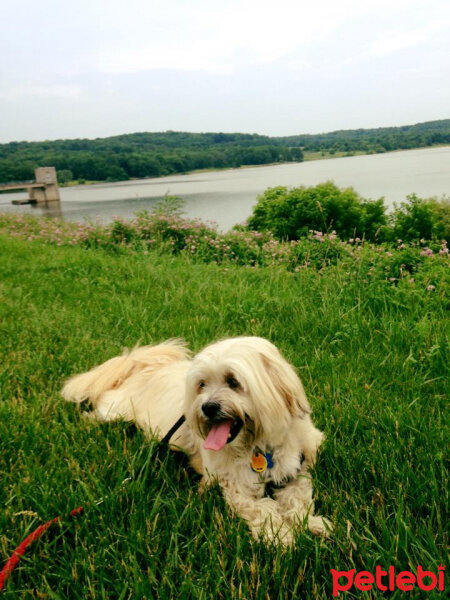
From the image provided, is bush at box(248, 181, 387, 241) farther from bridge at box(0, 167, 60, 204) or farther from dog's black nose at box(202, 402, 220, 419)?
bridge at box(0, 167, 60, 204)

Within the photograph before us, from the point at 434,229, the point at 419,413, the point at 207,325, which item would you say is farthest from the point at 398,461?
the point at 434,229

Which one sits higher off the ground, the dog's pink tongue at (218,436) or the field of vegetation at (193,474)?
the dog's pink tongue at (218,436)

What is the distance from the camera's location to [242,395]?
2.05 m

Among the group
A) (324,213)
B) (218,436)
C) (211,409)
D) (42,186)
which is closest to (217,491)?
(218,436)

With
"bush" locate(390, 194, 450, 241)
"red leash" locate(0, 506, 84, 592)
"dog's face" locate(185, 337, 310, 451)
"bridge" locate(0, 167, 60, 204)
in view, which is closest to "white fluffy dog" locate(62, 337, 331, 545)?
"dog's face" locate(185, 337, 310, 451)

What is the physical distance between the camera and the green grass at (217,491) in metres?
1.68

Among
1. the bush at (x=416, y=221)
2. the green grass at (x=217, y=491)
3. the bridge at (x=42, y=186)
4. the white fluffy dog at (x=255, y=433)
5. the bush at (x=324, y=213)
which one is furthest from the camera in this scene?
the bridge at (x=42, y=186)

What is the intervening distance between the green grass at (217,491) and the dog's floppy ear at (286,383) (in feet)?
1.20

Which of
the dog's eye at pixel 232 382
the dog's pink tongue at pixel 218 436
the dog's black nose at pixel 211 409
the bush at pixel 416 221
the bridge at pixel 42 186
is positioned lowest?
the bush at pixel 416 221

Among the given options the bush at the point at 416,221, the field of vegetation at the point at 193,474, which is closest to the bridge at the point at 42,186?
the bush at the point at 416,221

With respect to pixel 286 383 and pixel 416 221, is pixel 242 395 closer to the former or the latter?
pixel 286 383

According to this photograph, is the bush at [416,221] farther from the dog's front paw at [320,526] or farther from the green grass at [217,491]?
the dog's front paw at [320,526]

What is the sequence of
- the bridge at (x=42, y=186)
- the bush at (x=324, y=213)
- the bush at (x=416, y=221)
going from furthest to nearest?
the bridge at (x=42, y=186), the bush at (x=324, y=213), the bush at (x=416, y=221)

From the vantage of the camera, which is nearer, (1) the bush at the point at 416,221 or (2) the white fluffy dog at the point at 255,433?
(2) the white fluffy dog at the point at 255,433
